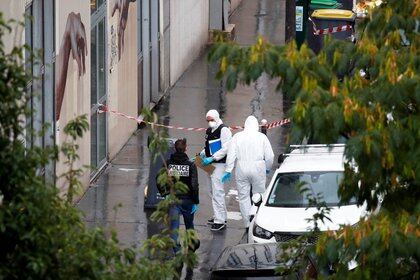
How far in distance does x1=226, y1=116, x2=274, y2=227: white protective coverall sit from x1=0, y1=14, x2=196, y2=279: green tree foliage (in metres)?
10.3

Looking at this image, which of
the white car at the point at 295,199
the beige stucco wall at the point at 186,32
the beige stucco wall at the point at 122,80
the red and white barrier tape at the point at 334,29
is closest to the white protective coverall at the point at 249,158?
the white car at the point at 295,199

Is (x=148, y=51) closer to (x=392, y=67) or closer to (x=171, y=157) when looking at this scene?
(x=171, y=157)

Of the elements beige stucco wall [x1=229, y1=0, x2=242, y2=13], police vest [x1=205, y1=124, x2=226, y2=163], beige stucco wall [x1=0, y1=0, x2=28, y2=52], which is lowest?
police vest [x1=205, y1=124, x2=226, y2=163]

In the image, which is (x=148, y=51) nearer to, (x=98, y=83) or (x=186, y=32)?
(x=186, y=32)

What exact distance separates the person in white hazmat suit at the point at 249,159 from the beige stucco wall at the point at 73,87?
6.94ft

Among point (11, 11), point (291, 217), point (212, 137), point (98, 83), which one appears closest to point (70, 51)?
point (98, 83)

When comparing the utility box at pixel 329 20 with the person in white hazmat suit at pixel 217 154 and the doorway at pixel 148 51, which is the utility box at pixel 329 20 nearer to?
the doorway at pixel 148 51

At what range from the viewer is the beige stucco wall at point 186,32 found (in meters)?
29.0

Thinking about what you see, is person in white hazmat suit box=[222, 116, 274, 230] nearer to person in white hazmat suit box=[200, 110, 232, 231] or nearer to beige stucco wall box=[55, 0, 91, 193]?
person in white hazmat suit box=[200, 110, 232, 231]

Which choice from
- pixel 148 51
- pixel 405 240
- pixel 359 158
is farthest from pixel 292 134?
pixel 148 51

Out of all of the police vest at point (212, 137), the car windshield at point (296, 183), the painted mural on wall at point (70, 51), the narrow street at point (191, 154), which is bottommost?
the narrow street at point (191, 154)

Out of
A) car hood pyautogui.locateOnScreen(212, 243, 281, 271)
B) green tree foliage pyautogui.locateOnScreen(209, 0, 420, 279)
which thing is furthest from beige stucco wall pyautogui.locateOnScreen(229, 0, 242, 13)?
green tree foliage pyautogui.locateOnScreen(209, 0, 420, 279)

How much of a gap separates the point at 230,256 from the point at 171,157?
A: 12.1 feet

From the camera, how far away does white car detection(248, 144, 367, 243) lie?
1602 cm
